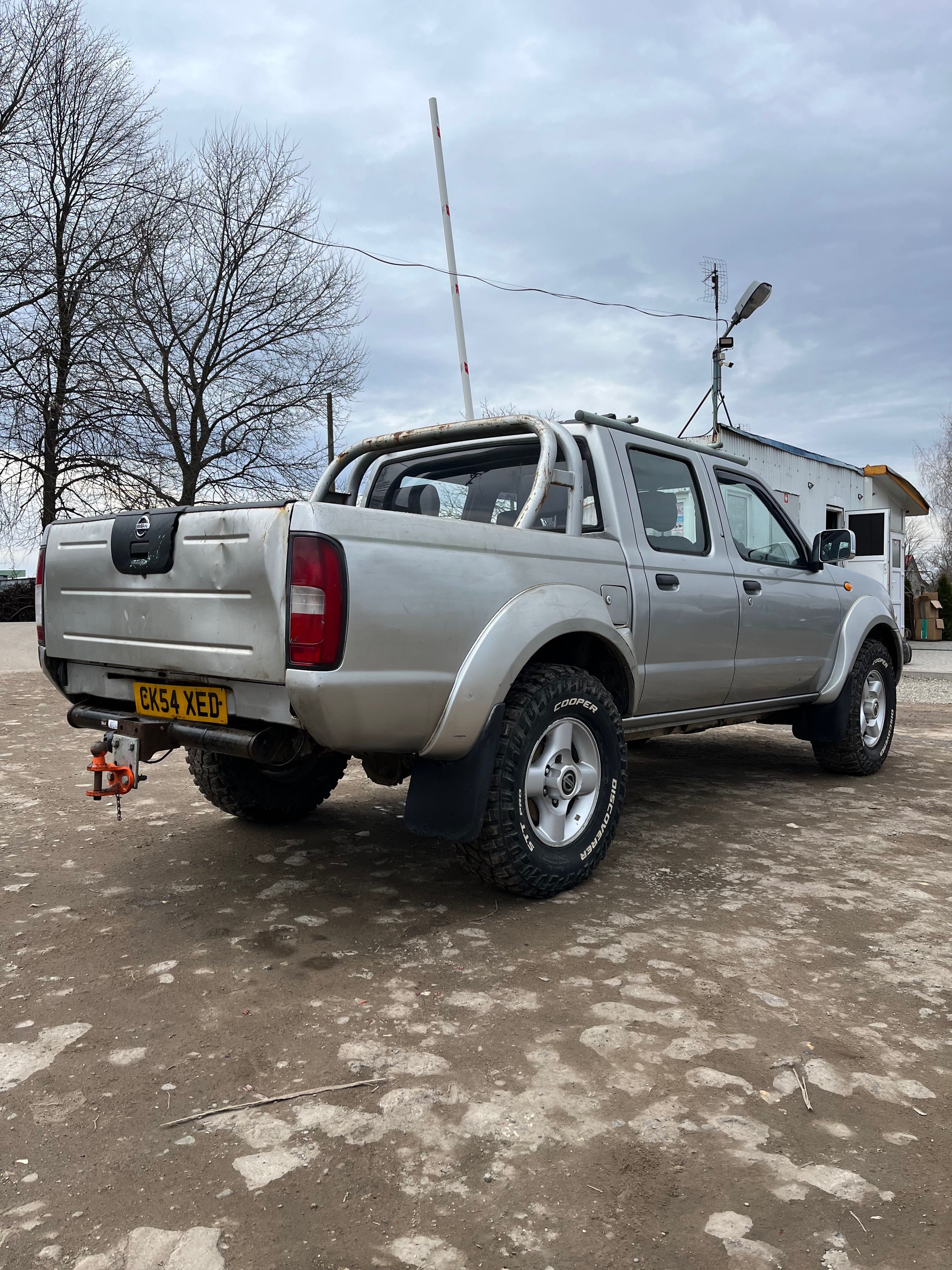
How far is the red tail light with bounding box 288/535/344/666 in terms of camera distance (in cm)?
284

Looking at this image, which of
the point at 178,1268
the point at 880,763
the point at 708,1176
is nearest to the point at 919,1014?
the point at 708,1176

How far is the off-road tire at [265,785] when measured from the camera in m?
4.50

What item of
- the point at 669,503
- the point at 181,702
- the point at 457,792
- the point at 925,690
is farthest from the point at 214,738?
the point at 925,690

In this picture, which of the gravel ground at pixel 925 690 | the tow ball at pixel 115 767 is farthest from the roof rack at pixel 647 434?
the gravel ground at pixel 925 690

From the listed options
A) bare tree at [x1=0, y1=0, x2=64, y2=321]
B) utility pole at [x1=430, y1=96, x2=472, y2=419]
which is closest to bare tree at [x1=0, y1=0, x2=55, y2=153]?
bare tree at [x1=0, y1=0, x2=64, y2=321]

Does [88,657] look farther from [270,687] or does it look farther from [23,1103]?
[23,1103]

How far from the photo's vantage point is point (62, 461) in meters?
19.9

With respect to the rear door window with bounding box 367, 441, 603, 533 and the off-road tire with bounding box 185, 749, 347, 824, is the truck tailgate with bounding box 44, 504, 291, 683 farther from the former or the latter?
the rear door window with bounding box 367, 441, 603, 533

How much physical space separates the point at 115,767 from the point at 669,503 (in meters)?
2.77

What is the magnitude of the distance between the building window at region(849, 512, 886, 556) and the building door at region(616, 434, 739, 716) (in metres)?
14.3

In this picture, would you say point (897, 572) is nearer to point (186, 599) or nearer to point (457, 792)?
point (457, 792)

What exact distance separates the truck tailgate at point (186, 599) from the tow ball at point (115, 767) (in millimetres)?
288

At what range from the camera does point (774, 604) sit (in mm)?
5117

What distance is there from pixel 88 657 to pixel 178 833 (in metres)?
1.35
